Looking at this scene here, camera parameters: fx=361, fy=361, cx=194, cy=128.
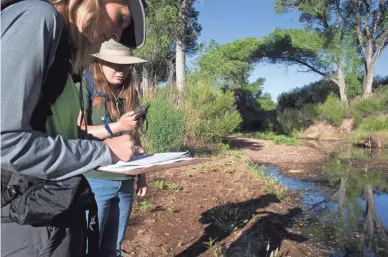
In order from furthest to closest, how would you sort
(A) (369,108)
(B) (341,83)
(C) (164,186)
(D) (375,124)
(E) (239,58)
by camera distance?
1. (E) (239,58)
2. (B) (341,83)
3. (A) (369,108)
4. (D) (375,124)
5. (C) (164,186)

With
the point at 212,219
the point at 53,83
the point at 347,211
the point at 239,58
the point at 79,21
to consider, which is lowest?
the point at 347,211

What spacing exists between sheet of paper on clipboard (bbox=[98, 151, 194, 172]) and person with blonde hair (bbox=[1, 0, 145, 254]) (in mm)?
61

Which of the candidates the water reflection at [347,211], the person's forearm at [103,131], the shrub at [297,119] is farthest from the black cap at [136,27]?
Result: the shrub at [297,119]

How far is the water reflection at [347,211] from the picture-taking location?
152 inches

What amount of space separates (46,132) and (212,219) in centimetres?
337

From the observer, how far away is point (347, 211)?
16.6ft

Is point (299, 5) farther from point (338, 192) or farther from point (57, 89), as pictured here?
point (57, 89)

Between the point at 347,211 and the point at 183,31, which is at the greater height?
the point at 183,31

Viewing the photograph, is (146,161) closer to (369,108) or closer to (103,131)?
(103,131)

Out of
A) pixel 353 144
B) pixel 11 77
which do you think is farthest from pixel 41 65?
pixel 353 144

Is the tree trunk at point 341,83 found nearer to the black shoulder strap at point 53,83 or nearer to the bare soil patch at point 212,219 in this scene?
the bare soil patch at point 212,219

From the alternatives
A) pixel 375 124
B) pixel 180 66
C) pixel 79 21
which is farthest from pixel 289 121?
pixel 79 21

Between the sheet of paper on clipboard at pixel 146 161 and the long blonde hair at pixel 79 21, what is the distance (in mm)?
345

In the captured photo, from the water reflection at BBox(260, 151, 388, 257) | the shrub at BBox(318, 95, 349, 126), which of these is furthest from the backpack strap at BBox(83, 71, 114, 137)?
the shrub at BBox(318, 95, 349, 126)
